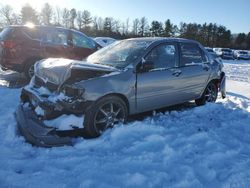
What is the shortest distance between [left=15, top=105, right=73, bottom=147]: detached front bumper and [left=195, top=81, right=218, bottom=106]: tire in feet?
12.5

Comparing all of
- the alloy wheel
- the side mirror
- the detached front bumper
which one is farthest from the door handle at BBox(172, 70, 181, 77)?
the detached front bumper

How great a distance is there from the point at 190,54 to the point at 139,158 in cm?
328

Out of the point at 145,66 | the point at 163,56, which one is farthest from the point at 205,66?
the point at 145,66

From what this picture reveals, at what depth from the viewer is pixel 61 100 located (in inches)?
188

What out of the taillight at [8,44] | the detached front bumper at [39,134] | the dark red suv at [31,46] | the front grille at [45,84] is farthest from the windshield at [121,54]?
the taillight at [8,44]

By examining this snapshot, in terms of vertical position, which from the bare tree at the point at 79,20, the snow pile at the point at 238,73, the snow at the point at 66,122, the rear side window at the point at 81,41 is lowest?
the snow pile at the point at 238,73

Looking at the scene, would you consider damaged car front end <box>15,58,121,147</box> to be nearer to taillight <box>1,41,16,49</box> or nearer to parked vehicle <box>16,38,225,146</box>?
parked vehicle <box>16,38,225,146</box>

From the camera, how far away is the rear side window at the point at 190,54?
6613mm

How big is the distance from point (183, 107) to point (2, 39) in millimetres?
5559

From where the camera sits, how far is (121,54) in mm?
6023

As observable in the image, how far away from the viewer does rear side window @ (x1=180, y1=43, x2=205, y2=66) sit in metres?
6.61

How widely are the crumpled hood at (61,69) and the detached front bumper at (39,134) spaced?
672mm

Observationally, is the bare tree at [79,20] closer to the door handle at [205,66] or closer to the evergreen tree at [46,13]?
the evergreen tree at [46,13]

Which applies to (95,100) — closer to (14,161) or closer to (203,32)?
(14,161)
